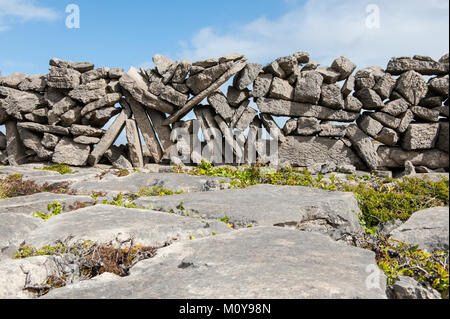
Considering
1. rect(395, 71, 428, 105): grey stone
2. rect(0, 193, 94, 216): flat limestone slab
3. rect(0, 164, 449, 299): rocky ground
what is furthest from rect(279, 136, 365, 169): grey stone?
rect(0, 193, 94, 216): flat limestone slab

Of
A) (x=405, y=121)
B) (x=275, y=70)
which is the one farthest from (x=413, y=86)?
(x=275, y=70)

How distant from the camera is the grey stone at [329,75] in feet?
40.7

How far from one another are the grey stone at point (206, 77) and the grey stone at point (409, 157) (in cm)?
605

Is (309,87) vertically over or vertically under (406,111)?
over

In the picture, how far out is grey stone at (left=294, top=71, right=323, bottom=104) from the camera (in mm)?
12258

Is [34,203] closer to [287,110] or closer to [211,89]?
[211,89]

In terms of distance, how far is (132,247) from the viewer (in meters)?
3.86

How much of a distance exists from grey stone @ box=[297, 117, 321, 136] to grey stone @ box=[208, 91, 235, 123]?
7.79ft

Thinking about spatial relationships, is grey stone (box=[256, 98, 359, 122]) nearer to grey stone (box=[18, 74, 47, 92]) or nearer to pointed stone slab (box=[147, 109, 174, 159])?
pointed stone slab (box=[147, 109, 174, 159])

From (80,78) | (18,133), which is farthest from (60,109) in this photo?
(18,133)

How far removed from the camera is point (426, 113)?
12250mm

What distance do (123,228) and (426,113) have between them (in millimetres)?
11510

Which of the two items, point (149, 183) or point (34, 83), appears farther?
point (34, 83)

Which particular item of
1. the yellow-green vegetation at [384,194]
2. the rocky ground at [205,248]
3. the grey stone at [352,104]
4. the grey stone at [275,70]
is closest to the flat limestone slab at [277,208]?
the rocky ground at [205,248]
